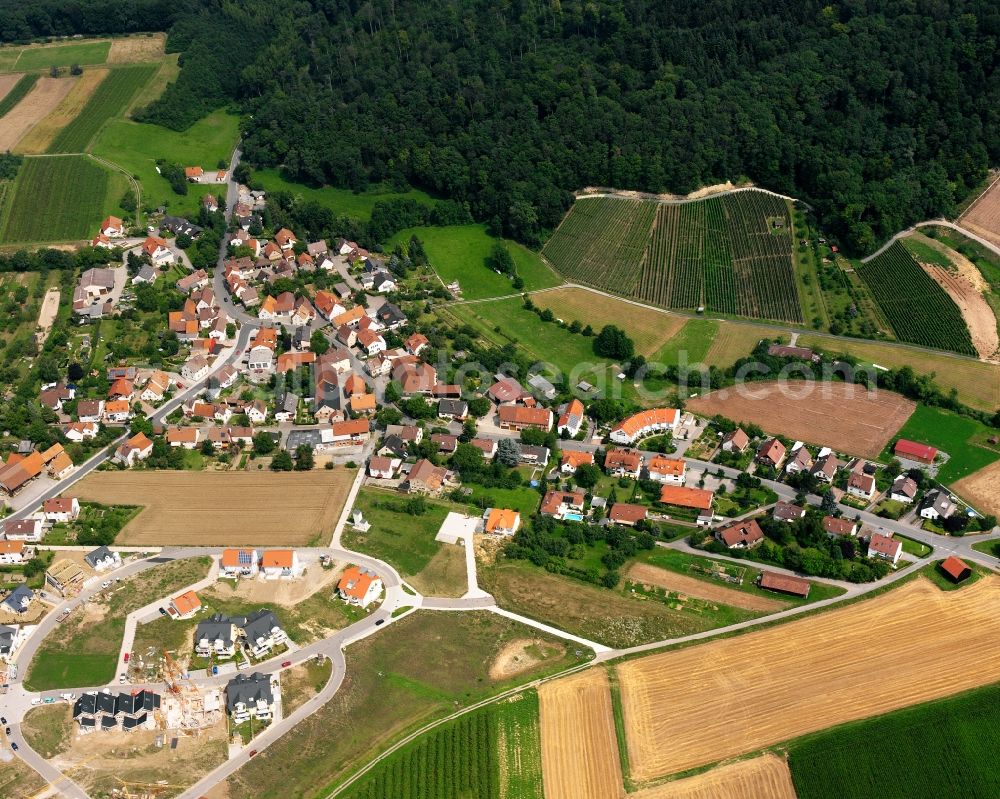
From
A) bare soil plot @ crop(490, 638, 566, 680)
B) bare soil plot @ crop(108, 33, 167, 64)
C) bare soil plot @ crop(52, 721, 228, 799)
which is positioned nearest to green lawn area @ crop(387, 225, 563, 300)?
bare soil plot @ crop(490, 638, 566, 680)

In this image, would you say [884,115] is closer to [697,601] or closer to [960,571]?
[960,571]

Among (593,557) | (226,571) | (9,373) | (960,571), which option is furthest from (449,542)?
(9,373)

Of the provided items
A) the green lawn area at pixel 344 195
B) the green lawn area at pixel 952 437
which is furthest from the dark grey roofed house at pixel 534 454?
the green lawn area at pixel 344 195

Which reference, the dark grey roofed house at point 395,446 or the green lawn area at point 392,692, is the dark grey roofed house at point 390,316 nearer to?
the dark grey roofed house at point 395,446

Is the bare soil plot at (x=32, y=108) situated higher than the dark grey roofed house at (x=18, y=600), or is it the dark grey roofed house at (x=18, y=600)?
the bare soil plot at (x=32, y=108)

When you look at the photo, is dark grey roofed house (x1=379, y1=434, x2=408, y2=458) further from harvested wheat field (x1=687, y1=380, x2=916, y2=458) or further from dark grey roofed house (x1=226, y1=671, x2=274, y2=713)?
harvested wheat field (x1=687, y1=380, x2=916, y2=458)

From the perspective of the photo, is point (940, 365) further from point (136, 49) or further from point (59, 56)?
point (59, 56)

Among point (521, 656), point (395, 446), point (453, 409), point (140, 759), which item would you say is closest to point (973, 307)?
point (453, 409)
